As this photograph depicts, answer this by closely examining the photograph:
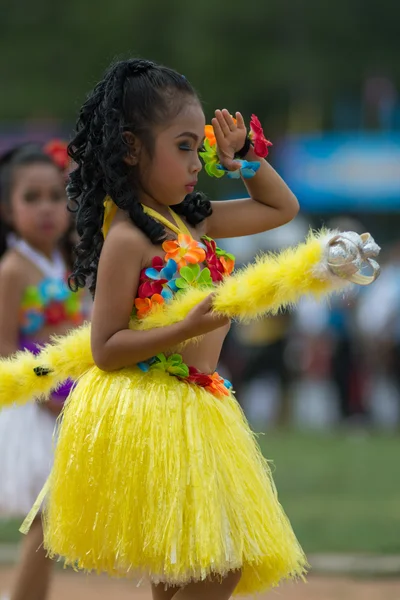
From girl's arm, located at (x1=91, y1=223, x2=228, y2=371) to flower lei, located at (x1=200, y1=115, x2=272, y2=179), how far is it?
404mm

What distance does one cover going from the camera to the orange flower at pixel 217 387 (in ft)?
11.6

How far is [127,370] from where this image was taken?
3502 millimetres

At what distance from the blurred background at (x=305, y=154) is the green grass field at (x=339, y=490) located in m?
0.02

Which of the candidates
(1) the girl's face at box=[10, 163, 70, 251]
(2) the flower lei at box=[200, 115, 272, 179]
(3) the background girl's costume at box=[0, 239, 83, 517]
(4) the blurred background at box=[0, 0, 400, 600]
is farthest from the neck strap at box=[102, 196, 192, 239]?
(4) the blurred background at box=[0, 0, 400, 600]

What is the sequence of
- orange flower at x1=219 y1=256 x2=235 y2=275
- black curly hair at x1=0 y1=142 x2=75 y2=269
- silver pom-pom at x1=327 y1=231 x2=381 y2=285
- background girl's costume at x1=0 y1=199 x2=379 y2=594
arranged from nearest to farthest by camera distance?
silver pom-pom at x1=327 y1=231 x2=381 y2=285, background girl's costume at x1=0 y1=199 x2=379 y2=594, orange flower at x1=219 y1=256 x2=235 y2=275, black curly hair at x1=0 y1=142 x2=75 y2=269

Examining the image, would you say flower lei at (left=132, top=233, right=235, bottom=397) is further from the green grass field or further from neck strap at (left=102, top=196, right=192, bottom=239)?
the green grass field

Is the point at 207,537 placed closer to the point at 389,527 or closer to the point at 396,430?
the point at 389,527

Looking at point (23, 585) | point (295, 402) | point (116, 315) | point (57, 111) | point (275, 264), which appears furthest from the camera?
point (57, 111)

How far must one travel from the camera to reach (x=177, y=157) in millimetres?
3500

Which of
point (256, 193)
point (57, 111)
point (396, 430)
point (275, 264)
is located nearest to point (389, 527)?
point (256, 193)

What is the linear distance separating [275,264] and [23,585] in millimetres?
1816

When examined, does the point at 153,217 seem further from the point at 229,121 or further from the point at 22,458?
the point at 22,458

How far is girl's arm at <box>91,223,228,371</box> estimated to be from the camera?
3.39 meters

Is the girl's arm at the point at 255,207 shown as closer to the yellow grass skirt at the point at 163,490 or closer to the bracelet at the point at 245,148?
the bracelet at the point at 245,148
